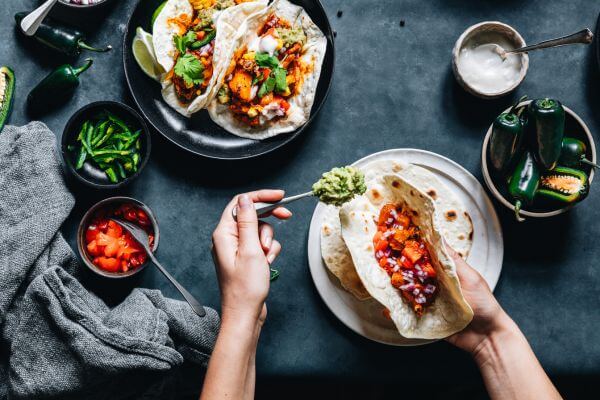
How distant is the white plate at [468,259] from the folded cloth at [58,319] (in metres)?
0.55

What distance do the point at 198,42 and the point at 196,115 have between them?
35 cm

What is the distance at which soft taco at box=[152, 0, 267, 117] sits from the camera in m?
2.75

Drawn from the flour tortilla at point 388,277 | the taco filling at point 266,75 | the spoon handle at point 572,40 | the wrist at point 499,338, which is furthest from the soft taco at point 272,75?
the wrist at point 499,338

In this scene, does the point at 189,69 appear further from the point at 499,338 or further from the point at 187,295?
the point at 499,338

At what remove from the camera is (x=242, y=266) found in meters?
2.25

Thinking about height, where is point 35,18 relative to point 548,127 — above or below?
above

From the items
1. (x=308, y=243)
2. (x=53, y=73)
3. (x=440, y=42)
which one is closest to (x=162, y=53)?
(x=53, y=73)

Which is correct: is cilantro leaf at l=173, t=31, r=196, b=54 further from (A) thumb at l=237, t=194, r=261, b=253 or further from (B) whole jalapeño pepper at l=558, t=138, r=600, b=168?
(B) whole jalapeño pepper at l=558, t=138, r=600, b=168

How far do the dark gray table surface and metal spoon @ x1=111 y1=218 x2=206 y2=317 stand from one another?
0.19 m

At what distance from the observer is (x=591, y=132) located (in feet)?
9.47

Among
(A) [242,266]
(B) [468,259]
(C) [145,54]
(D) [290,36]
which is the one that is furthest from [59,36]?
(B) [468,259]

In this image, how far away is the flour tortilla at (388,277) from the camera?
8.00 ft

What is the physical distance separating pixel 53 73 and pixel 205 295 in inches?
50.2

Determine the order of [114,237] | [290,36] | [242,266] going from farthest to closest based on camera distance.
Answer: [290,36] < [114,237] < [242,266]
